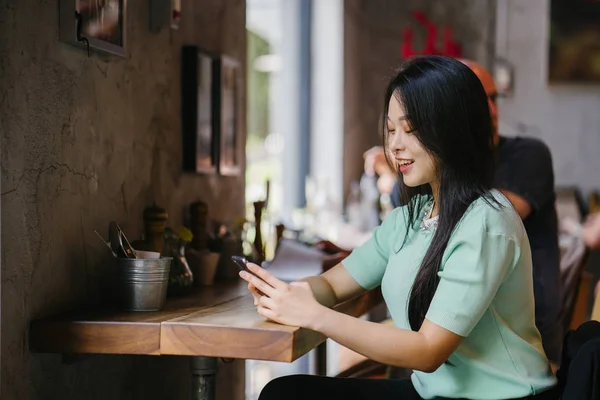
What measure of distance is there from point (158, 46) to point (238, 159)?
0.81 meters

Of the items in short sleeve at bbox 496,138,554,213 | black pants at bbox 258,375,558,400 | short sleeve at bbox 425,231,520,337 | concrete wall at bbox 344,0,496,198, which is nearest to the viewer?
short sleeve at bbox 425,231,520,337

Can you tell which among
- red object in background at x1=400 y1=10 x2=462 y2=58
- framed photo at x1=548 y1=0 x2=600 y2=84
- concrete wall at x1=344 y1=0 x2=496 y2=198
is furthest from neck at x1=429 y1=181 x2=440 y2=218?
framed photo at x1=548 y1=0 x2=600 y2=84

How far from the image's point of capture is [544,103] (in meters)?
6.90

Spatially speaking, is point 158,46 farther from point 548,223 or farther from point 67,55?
point 548,223

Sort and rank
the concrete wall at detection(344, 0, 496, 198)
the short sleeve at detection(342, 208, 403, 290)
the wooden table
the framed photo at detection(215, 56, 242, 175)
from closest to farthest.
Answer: the wooden table < the short sleeve at detection(342, 208, 403, 290) < the framed photo at detection(215, 56, 242, 175) < the concrete wall at detection(344, 0, 496, 198)

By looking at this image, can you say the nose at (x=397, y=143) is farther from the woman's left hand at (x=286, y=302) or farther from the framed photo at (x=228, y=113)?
the framed photo at (x=228, y=113)

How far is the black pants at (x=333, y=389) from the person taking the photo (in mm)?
1827

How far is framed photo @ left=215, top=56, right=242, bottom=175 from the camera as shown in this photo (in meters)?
2.97

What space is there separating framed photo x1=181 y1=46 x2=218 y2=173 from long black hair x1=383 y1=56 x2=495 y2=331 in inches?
41.7

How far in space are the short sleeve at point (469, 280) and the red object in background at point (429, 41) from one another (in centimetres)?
478

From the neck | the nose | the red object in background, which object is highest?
the red object in background

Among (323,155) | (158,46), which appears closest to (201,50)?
(158,46)

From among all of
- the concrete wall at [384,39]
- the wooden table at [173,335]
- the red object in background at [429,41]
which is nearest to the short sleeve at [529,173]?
the wooden table at [173,335]

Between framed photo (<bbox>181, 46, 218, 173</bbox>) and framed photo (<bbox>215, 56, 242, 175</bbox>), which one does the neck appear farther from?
framed photo (<bbox>215, 56, 242, 175</bbox>)
